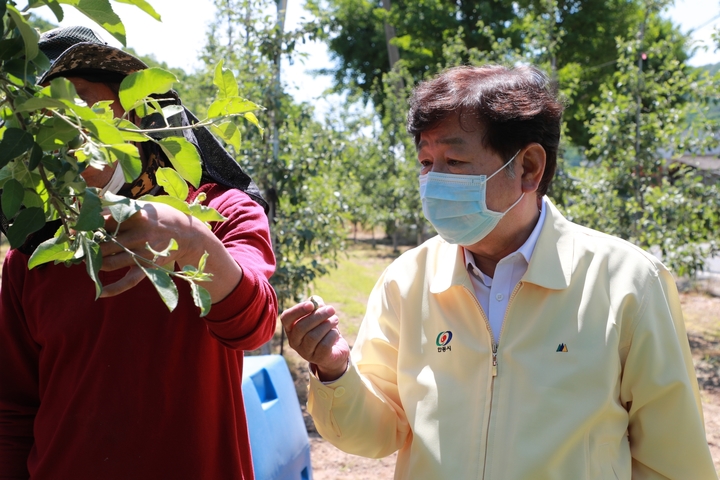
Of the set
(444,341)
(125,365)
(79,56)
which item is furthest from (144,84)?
(444,341)

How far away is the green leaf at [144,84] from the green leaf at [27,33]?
0.11 metres

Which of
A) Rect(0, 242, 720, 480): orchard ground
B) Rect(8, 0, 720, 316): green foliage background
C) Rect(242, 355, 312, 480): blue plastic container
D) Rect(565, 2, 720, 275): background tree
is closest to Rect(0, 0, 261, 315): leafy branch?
Rect(242, 355, 312, 480): blue plastic container

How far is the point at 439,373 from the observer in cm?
149

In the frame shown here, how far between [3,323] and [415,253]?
941mm

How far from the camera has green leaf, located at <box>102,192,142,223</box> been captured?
2.55 feet

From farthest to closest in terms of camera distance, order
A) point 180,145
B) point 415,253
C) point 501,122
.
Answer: point 415,253 < point 501,122 < point 180,145

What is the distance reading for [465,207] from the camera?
1600mm

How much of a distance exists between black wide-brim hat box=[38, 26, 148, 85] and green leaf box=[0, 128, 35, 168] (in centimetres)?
51

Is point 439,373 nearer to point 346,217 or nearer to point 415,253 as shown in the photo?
point 415,253

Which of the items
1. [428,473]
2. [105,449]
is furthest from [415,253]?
[105,449]

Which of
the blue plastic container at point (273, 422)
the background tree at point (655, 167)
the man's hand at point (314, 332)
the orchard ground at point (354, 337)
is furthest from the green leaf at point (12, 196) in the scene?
the background tree at point (655, 167)

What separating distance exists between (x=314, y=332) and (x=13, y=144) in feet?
2.60

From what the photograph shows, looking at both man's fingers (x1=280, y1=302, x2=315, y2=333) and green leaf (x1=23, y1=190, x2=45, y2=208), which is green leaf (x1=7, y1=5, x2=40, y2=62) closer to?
green leaf (x1=23, y1=190, x2=45, y2=208)

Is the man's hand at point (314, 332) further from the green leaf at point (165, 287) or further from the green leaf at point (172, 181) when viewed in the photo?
the green leaf at point (165, 287)
